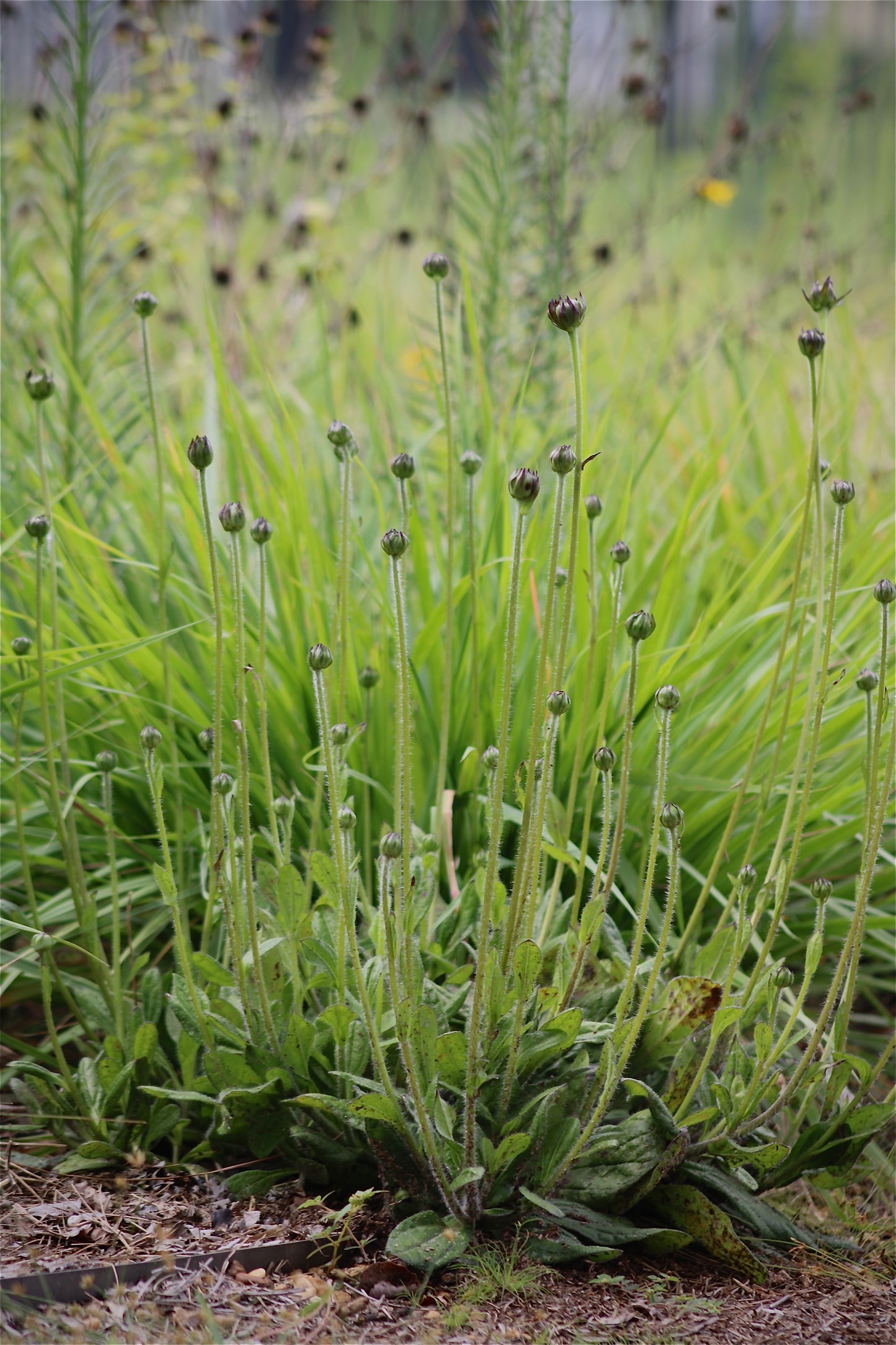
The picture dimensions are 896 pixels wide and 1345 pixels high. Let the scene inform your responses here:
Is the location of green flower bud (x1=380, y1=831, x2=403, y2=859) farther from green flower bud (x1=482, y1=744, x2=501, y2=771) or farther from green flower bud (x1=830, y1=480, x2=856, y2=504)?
green flower bud (x1=830, y1=480, x2=856, y2=504)

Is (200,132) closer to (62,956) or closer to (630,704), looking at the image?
(62,956)

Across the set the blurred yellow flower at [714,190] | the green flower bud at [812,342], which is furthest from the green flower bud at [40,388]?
the blurred yellow flower at [714,190]

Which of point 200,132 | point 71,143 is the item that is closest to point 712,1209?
point 71,143

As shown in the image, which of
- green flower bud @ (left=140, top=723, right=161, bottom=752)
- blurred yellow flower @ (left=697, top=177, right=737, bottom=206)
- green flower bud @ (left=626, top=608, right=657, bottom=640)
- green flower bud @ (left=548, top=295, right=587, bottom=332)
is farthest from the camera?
blurred yellow flower @ (left=697, top=177, right=737, bottom=206)

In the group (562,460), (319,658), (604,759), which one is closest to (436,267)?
(562,460)

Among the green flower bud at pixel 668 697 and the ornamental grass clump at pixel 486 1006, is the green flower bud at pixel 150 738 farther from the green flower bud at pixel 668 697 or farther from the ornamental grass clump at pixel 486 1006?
the green flower bud at pixel 668 697

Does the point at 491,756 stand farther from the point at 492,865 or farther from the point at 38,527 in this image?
the point at 38,527

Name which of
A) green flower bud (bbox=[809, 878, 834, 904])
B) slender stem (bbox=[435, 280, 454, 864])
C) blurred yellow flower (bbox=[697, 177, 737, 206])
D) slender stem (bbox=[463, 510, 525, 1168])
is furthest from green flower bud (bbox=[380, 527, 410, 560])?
blurred yellow flower (bbox=[697, 177, 737, 206])
